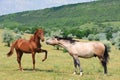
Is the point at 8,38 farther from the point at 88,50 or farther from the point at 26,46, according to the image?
the point at 88,50

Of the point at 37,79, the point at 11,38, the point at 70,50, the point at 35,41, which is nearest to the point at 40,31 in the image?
the point at 35,41

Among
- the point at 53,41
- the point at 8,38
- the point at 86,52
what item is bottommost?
the point at 86,52

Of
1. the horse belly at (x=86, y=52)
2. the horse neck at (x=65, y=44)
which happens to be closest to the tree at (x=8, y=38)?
the horse neck at (x=65, y=44)

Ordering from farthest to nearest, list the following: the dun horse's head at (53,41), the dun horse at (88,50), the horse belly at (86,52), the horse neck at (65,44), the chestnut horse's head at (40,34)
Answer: the dun horse's head at (53,41)
the chestnut horse's head at (40,34)
the horse neck at (65,44)
the horse belly at (86,52)
the dun horse at (88,50)

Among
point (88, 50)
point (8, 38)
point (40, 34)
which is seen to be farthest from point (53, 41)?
point (8, 38)

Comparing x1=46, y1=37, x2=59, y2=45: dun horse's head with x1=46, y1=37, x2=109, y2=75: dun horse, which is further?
x1=46, y1=37, x2=59, y2=45: dun horse's head

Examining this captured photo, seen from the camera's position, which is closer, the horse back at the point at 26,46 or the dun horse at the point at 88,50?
the dun horse at the point at 88,50

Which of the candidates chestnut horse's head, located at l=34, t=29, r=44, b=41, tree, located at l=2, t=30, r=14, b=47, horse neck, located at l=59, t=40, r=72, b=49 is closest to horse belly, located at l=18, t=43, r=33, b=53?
chestnut horse's head, located at l=34, t=29, r=44, b=41

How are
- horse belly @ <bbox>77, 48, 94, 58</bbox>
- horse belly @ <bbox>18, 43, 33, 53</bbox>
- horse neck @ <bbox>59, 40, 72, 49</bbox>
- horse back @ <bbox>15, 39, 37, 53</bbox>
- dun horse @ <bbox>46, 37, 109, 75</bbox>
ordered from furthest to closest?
horse belly @ <bbox>18, 43, 33, 53</bbox>
horse back @ <bbox>15, 39, 37, 53</bbox>
horse neck @ <bbox>59, 40, 72, 49</bbox>
horse belly @ <bbox>77, 48, 94, 58</bbox>
dun horse @ <bbox>46, 37, 109, 75</bbox>

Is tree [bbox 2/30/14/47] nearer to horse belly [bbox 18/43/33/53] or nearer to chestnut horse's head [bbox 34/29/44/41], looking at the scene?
horse belly [bbox 18/43/33/53]

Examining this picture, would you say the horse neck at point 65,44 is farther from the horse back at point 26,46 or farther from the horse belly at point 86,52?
the horse back at point 26,46

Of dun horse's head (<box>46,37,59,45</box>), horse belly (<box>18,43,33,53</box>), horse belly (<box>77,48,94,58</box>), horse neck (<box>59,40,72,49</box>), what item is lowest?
horse belly (<box>77,48,94,58</box>)

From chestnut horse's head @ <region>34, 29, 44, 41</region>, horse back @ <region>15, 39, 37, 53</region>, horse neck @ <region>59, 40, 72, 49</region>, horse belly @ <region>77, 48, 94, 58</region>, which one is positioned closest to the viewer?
horse belly @ <region>77, 48, 94, 58</region>

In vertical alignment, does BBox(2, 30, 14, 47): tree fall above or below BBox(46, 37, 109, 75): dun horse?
above
